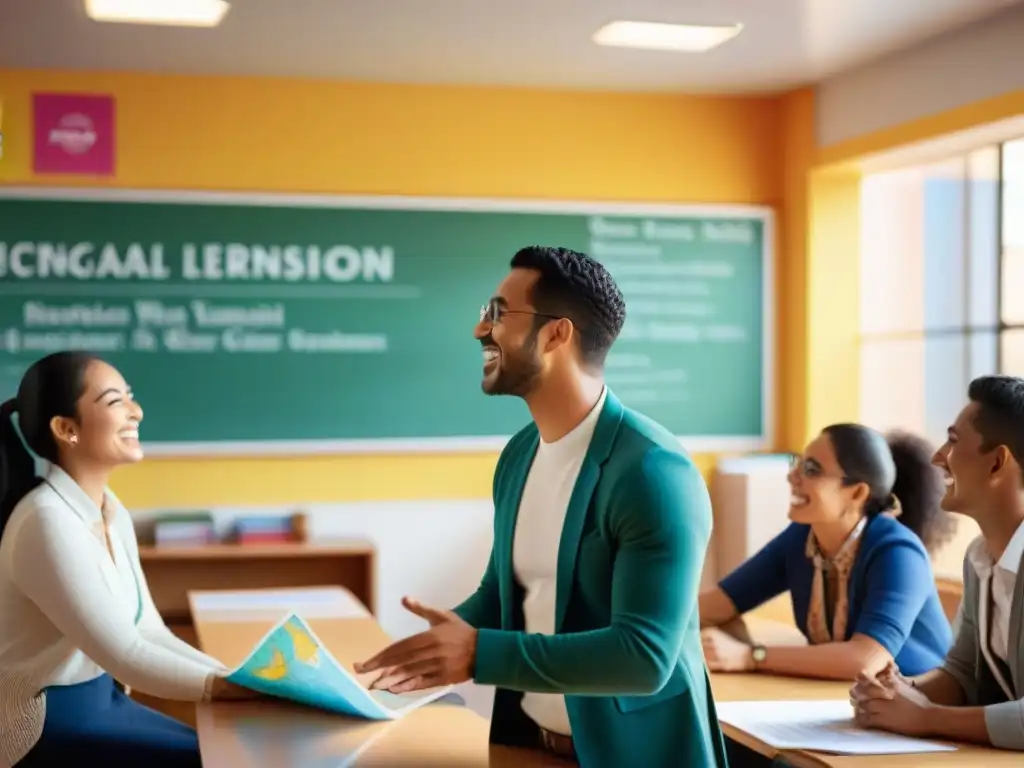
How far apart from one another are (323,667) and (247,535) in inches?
123

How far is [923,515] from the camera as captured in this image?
355 cm

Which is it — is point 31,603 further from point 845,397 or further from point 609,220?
point 845,397

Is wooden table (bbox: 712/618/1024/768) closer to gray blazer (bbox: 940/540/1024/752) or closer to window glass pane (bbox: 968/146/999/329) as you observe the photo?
gray blazer (bbox: 940/540/1024/752)

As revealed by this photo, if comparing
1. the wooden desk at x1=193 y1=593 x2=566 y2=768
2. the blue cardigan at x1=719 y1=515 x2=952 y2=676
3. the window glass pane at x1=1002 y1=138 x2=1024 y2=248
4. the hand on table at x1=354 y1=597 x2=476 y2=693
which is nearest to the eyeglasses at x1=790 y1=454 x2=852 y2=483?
the blue cardigan at x1=719 y1=515 x2=952 y2=676

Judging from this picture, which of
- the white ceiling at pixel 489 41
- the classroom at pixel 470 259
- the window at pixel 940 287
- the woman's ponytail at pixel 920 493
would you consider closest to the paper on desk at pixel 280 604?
the classroom at pixel 470 259

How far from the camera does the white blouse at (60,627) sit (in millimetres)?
2678

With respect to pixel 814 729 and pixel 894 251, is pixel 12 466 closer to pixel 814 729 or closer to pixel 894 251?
pixel 814 729

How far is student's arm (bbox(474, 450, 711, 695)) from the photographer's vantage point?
1.84 meters

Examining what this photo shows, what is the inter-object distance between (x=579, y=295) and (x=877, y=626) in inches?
55.4

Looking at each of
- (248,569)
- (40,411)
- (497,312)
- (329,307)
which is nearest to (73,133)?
(329,307)

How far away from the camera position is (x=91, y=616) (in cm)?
268

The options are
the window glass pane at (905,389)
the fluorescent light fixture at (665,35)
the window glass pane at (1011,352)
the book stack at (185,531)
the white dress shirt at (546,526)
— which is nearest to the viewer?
the white dress shirt at (546,526)

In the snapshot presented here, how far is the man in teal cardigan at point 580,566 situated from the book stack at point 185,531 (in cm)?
343

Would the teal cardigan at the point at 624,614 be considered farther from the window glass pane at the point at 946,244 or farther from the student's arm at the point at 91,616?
the window glass pane at the point at 946,244
